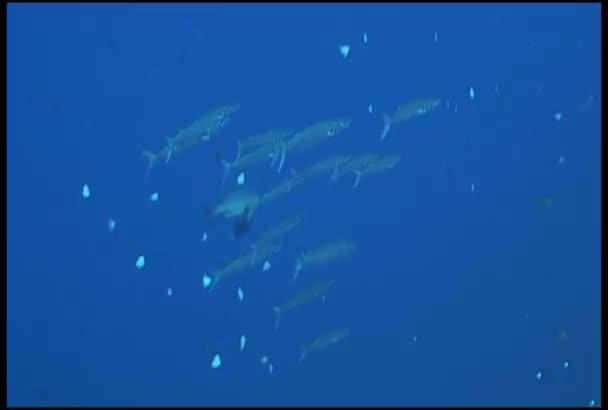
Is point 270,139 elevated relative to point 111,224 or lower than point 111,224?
lower

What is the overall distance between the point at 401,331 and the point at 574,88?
3.94 metres

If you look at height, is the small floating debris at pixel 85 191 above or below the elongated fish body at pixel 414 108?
above

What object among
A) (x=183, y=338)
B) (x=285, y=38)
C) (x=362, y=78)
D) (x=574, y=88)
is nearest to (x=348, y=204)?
(x=362, y=78)

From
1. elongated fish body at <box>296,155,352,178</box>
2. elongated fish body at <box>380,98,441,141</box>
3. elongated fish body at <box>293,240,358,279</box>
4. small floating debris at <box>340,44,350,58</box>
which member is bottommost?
elongated fish body at <box>293,240,358,279</box>

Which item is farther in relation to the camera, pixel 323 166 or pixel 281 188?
pixel 323 166

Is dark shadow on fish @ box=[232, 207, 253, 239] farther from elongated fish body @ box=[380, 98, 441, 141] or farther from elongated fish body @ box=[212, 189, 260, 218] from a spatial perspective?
elongated fish body @ box=[380, 98, 441, 141]

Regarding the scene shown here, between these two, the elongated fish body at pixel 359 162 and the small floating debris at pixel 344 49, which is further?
the small floating debris at pixel 344 49

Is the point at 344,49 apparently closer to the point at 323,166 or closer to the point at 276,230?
the point at 323,166

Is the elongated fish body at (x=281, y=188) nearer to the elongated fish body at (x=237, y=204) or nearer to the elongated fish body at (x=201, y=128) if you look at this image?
the elongated fish body at (x=237, y=204)

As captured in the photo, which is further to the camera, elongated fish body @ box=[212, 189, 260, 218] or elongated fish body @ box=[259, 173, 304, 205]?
elongated fish body @ box=[259, 173, 304, 205]

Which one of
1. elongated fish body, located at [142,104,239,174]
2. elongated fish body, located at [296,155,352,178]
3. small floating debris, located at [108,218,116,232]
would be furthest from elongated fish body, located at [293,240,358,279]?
small floating debris, located at [108,218,116,232]

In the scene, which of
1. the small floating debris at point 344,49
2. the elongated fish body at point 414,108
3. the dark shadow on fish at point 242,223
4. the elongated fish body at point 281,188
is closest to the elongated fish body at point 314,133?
the elongated fish body at point 281,188

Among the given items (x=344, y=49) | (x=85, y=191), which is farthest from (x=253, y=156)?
(x=85, y=191)

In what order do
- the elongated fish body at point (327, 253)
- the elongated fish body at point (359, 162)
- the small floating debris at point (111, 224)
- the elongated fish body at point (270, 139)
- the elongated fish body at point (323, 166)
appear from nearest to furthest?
the elongated fish body at point (270, 139), the elongated fish body at point (323, 166), the elongated fish body at point (327, 253), the elongated fish body at point (359, 162), the small floating debris at point (111, 224)
